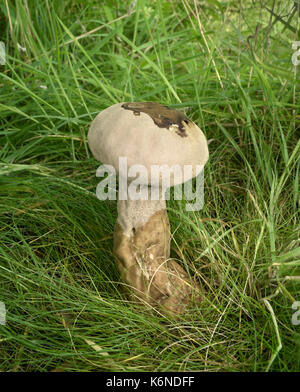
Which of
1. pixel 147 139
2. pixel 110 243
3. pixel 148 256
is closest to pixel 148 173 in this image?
pixel 147 139

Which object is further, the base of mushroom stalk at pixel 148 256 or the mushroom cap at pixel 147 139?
the base of mushroom stalk at pixel 148 256

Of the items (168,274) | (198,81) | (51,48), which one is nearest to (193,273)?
(168,274)

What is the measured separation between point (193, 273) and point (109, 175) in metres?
0.46

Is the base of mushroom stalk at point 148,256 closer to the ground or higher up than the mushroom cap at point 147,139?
closer to the ground

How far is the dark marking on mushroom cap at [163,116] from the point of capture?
2.75ft

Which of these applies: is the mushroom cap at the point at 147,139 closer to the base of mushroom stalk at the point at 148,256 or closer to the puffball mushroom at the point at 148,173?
the puffball mushroom at the point at 148,173

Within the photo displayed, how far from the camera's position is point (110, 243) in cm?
116

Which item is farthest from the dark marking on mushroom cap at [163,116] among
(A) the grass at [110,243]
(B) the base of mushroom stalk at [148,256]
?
(A) the grass at [110,243]

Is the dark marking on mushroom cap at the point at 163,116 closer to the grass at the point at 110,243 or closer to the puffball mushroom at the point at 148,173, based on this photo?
the puffball mushroom at the point at 148,173

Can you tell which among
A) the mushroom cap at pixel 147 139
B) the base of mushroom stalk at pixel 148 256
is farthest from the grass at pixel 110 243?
the mushroom cap at pixel 147 139

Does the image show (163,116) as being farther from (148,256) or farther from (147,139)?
(148,256)

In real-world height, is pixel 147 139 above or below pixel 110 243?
above

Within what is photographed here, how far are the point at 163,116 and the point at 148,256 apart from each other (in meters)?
0.38
